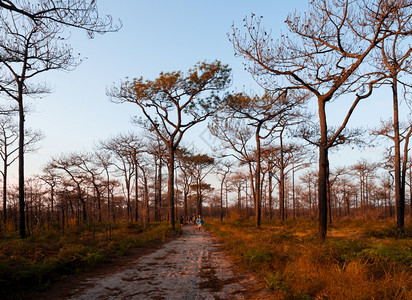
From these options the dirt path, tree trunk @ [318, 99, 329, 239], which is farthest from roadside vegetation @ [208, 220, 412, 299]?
tree trunk @ [318, 99, 329, 239]

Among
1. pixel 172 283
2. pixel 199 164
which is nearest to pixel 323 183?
pixel 172 283

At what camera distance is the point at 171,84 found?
19.7 meters

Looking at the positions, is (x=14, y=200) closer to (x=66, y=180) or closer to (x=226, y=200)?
(x=66, y=180)

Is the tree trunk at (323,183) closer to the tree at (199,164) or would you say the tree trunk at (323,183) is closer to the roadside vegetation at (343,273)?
the roadside vegetation at (343,273)

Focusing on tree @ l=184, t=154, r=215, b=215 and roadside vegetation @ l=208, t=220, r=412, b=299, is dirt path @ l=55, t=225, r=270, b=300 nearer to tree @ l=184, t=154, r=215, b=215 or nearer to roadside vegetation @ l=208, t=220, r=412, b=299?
roadside vegetation @ l=208, t=220, r=412, b=299

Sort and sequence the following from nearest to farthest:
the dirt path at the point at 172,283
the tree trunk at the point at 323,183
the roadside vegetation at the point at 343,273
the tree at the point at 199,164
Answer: the roadside vegetation at the point at 343,273
the dirt path at the point at 172,283
the tree trunk at the point at 323,183
the tree at the point at 199,164

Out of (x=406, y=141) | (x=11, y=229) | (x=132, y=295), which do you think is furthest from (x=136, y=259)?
(x=406, y=141)

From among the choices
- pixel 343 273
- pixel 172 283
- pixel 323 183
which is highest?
pixel 323 183

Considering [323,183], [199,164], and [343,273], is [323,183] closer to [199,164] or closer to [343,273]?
[343,273]

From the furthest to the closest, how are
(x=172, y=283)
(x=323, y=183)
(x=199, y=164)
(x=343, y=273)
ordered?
(x=199, y=164) → (x=323, y=183) → (x=172, y=283) → (x=343, y=273)

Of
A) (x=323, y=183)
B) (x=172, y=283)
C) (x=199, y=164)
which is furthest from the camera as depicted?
(x=199, y=164)

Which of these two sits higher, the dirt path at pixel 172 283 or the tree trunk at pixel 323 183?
the tree trunk at pixel 323 183

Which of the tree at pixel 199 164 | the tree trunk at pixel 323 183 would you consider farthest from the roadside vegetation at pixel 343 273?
the tree at pixel 199 164

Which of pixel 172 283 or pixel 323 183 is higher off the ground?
pixel 323 183
